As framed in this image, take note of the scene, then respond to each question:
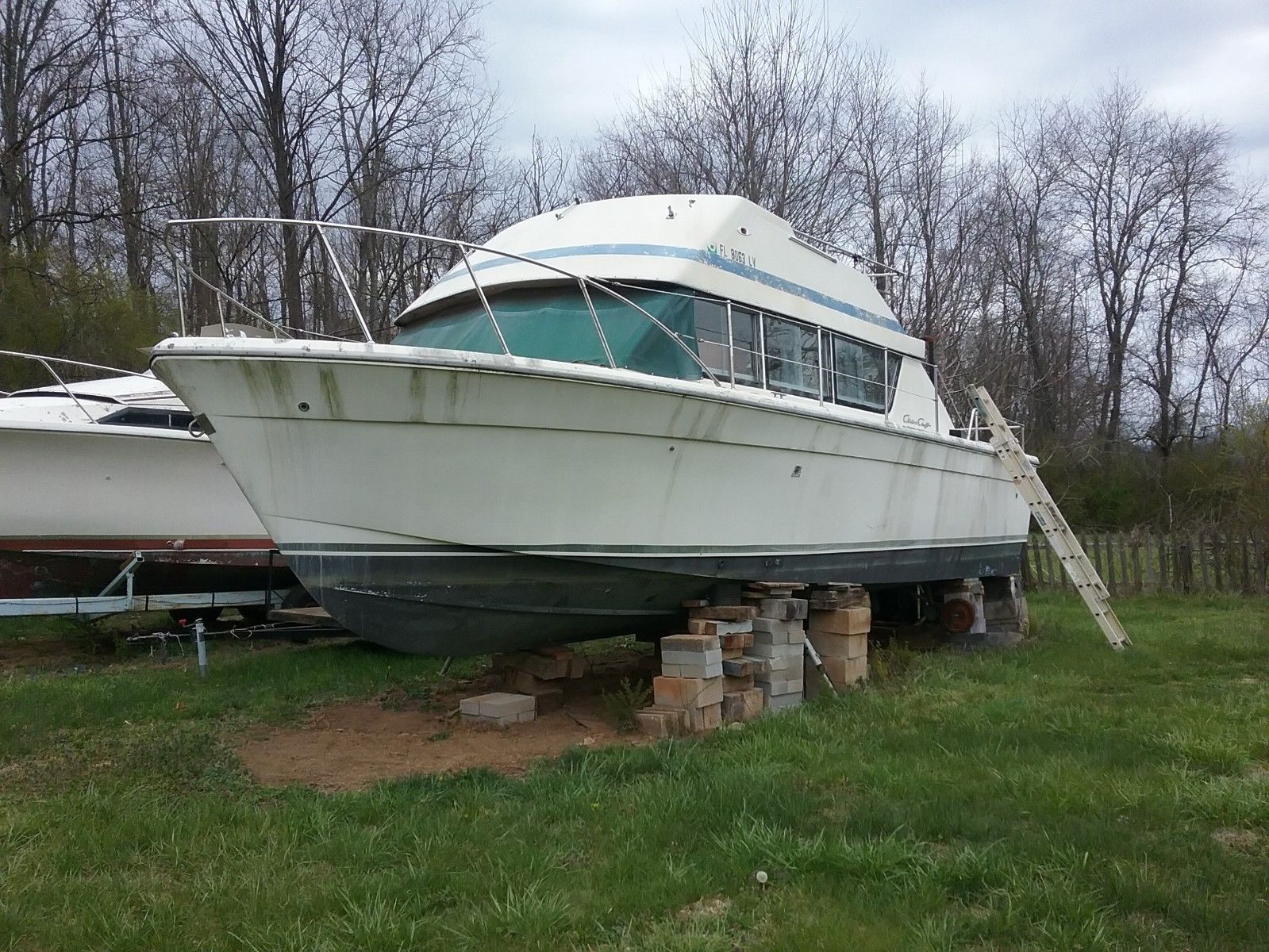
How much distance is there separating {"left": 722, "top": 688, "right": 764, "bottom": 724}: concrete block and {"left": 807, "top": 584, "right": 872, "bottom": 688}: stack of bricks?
1.11 m

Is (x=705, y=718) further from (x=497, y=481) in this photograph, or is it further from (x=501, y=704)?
(x=497, y=481)

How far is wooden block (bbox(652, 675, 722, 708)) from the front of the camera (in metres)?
5.39

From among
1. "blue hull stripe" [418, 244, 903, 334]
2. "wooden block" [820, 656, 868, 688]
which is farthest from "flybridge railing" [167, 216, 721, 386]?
"wooden block" [820, 656, 868, 688]

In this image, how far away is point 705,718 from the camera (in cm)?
546

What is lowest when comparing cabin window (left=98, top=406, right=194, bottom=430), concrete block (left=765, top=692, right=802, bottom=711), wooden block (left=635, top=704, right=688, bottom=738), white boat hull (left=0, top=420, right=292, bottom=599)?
concrete block (left=765, top=692, right=802, bottom=711)

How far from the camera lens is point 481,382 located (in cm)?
465

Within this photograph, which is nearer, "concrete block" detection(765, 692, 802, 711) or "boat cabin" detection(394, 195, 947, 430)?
"boat cabin" detection(394, 195, 947, 430)

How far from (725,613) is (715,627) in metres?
0.16

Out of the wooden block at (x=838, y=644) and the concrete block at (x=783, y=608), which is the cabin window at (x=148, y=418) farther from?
the wooden block at (x=838, y=644)

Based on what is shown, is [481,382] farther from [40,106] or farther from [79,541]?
[40,106]

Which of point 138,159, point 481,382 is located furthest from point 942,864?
point 138,159

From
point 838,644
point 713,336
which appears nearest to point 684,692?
point 838,644

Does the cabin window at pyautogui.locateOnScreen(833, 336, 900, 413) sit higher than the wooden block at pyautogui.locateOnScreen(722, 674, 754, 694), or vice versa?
the cabin window at pyautogui.locateOnScreen(833, 336, 900, 413)

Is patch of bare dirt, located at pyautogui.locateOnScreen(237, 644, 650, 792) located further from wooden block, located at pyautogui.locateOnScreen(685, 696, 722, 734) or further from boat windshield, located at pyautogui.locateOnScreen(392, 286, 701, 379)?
boat windshield, located at pyautogui.locateOnScreen(392, 286, 701, 379)
